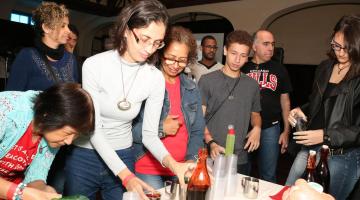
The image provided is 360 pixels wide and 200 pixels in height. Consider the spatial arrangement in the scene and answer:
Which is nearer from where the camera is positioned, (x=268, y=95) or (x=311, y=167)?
(x=311, y=167)

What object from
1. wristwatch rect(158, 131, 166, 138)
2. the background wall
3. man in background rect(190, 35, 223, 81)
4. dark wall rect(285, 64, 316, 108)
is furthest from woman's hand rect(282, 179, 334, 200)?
dark wall rect(285, 64, 316, 108)

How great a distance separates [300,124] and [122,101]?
104 centimetres

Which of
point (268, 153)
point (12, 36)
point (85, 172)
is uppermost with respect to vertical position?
point (12, 36)

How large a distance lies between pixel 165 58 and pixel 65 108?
64 cm

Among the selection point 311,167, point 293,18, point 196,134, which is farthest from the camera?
point 293,18

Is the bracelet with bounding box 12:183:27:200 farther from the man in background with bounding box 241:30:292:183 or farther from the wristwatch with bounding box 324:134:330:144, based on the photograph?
the man in background with bounding box 241:30:292:183

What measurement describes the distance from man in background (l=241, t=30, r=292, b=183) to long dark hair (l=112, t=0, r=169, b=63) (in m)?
1.59

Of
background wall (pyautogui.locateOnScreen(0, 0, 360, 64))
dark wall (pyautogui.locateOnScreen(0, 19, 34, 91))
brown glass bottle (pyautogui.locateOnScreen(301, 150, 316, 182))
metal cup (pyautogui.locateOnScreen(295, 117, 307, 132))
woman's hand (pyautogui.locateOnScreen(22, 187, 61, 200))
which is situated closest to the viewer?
woman's hand (pyautogui.locateOnScreen(22, 187, 61, 200))

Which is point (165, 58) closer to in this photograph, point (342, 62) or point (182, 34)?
Result: point (182, 34)

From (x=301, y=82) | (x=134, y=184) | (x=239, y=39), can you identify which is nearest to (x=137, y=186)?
(x=134, y=184)

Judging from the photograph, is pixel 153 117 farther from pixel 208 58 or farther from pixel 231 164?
pixel 208 58

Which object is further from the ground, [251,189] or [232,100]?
[232,100]

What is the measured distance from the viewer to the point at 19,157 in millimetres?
1280

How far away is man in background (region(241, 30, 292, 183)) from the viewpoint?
271 cm
